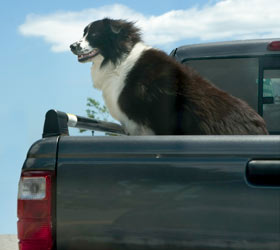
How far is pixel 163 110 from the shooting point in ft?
15.4

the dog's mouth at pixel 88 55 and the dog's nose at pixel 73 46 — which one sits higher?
the dog's nose at pixel 73 46

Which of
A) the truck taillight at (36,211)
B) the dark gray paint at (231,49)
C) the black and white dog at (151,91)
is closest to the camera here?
the truck taillight at (36,211)

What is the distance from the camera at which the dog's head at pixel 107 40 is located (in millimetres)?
5445

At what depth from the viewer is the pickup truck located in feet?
7.40

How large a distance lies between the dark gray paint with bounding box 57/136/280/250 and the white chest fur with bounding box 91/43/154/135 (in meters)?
2.50

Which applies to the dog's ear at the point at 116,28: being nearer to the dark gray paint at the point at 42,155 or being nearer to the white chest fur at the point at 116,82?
the white chest fur at the point at 116,82

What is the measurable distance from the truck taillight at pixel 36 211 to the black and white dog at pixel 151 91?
2.21m

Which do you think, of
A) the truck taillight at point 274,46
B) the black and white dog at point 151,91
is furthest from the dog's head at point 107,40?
the truck taillight at point 274,46

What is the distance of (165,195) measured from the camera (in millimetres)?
2277

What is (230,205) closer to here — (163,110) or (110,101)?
(163,110)

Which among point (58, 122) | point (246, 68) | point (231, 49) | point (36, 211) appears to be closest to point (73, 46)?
point (231, 49)

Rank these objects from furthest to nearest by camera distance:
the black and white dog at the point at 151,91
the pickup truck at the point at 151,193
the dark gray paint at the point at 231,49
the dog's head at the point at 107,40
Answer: the dog's head at the point at 107,40
the dark gray paint at the point at 231,49
the black and white dog at the point at 151,91
the pickup truck at the point at 151,193

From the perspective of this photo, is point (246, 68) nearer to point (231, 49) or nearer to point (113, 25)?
point (231, 49)

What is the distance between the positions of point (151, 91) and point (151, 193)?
2.57 meters
